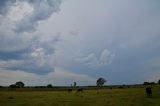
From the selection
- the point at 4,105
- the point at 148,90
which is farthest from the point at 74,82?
the point at 4,105

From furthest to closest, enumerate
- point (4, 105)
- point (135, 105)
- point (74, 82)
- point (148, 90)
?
point (74, 82), point (148, 90), point (4, 105), point (135, 105)

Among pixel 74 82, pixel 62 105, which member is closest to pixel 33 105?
pixel 62 105

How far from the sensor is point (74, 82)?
549 ft

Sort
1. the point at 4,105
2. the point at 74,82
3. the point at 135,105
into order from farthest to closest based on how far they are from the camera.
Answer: the point at 74,82, the point at 4,105, the point at 135,105

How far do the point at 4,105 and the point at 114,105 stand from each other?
621 inches

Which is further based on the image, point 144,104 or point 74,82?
point 74,82

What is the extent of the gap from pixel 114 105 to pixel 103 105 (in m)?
1.51

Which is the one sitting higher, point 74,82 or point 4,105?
point 74,82

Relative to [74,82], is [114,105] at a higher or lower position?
lower

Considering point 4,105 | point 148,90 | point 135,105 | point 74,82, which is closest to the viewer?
point 135,105

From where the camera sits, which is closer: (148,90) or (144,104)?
(144,104)

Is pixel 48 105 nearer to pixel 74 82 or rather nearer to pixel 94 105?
pixel 94 105

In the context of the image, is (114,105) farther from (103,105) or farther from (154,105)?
(154,105)

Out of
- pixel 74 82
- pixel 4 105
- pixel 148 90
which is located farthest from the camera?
pixel 74 82
